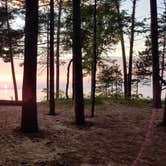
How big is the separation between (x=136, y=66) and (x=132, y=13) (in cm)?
1003

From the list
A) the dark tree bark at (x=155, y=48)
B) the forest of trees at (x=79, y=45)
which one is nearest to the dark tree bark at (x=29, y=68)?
the forest of trees at (x=79, y=45)

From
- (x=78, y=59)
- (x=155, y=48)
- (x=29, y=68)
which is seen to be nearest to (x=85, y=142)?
(x=29, y=68)

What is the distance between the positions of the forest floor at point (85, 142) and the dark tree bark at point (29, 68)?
50 cm

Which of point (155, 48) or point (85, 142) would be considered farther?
point (155, 48)

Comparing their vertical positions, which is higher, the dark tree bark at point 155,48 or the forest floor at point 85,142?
the dark tree bark at point 155,48

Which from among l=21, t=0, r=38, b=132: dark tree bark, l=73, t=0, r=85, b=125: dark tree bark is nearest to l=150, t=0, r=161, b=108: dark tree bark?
l=73, t=0, r=85, b=125: dark tree bark

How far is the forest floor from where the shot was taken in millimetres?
11297

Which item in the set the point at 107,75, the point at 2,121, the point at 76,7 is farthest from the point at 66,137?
the point at 107,75

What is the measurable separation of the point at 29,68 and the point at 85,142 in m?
3.25

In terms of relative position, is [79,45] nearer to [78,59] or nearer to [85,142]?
[78,59]

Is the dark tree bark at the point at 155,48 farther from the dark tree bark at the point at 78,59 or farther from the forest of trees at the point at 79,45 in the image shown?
the dark tree bark at the point at 78,59

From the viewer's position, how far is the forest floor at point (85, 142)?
37.1 feet

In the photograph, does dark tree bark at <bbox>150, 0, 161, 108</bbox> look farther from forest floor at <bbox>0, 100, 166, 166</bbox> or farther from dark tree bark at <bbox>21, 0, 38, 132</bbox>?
dark tree bark at <bbox>21, 0, 38, 132</bbox>

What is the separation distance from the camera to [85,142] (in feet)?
45.1
